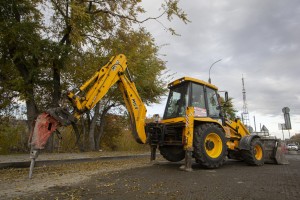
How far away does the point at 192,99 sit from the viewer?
10.1 meters

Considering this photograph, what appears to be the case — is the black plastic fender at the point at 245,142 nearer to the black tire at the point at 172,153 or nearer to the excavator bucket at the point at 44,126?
the black tire at the point at 172,153

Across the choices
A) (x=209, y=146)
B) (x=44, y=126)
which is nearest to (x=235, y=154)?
(x=209, y=146)

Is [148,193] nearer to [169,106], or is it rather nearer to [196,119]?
[196,119]

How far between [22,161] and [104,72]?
455 cm

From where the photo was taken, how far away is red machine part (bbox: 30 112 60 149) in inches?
303

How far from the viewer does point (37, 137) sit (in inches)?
303

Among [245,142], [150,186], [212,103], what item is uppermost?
[212,103]

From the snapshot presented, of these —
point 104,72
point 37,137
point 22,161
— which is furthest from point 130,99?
point 22,161

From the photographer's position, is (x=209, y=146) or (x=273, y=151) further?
(x=273, y=151)

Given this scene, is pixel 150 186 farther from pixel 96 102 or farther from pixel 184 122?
pixel 96 102

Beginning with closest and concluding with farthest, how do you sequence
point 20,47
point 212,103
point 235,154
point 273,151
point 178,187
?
point 178,187, point 212,103, point 235,154, point 273,151, point 20,47

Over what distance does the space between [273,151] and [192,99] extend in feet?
15.4

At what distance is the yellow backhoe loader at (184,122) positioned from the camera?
9.12 metres

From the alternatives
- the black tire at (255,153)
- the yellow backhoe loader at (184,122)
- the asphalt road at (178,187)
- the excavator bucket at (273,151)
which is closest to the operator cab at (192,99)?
the yellow backhoe loader at (184,122)
